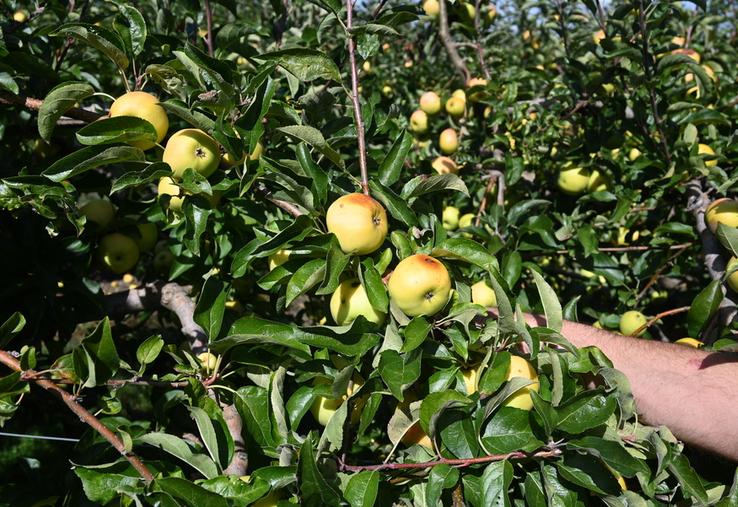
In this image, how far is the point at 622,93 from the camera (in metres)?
2.30

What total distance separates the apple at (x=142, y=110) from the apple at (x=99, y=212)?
0.67m

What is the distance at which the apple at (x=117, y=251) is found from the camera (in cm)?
190

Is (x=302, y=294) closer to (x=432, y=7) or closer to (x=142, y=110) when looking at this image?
(x=142, y=110)

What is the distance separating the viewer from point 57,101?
1226 mm

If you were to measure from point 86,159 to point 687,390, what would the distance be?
4.47ft

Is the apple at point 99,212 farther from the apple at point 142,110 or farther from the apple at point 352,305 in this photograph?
the apple at point 352,305

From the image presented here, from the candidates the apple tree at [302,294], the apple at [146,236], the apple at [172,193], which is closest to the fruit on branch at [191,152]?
the apple tree at [302,294]

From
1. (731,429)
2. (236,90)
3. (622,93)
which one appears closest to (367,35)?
(236,90)

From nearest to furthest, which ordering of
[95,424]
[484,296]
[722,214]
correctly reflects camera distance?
[95,424] < [484,296] < [722,214]

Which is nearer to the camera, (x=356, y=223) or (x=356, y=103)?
(x=356, y=223)

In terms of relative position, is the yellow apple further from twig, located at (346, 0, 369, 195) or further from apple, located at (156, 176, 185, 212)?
apple, located at (156, 176, 185, 212)

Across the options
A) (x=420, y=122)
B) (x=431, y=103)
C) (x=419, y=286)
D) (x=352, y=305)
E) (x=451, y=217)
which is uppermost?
(x=419, y=286)

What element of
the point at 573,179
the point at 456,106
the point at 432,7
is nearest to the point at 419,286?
the point at 573,179

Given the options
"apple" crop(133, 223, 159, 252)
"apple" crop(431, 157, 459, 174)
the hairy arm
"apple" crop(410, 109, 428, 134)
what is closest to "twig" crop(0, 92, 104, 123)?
"apple" crop(133, 223, 159, 252)
